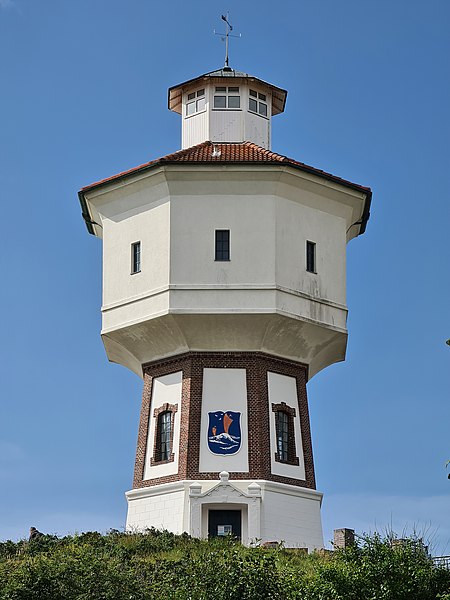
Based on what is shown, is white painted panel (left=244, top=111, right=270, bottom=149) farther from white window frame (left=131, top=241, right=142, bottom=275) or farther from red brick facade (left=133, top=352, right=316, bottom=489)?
red brick facade (left=133, top=352, right=316, bottom=489)

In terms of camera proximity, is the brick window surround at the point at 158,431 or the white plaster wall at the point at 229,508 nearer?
the white plaster wall at the point at 229,508

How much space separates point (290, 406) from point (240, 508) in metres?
3.80

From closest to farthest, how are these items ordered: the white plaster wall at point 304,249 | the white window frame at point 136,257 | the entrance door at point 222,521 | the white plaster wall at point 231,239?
the entrance door at point 222,521
the white plaster wall at point 231,239
the white plaster wall at point 304,249
the white window frame at point 136,257

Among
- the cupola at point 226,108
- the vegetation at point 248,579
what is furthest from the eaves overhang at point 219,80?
the vegetation at point 248,579

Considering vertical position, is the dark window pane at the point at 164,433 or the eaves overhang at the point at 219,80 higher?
the eaves overhang at the point at 219,80

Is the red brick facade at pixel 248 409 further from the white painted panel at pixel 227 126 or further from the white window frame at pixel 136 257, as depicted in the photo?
the white painted panel at pixel 227 126

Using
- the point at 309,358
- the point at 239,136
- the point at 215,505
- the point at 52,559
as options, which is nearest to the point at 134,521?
the point at 215,505

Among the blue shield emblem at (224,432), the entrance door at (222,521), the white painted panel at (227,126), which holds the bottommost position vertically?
the entrance door at (222,521)

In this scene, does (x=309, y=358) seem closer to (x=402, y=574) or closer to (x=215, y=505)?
(x=215, y=505)

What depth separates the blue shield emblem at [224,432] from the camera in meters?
37.8

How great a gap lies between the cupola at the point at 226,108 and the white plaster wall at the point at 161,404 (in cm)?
832

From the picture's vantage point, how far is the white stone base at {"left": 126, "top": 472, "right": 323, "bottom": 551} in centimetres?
3675

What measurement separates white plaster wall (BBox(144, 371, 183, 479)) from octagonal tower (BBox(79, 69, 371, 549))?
0.04m

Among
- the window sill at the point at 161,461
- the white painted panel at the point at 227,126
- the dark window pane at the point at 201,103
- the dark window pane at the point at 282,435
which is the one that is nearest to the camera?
the window sill at the point at 161,461
